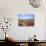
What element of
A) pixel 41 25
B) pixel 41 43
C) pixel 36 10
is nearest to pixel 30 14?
pixel 36 10

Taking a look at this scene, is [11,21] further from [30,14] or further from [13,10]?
[30,14]

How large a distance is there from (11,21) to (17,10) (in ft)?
1.75

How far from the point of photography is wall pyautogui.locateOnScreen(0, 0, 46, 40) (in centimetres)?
549

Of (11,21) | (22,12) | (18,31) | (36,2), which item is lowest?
(18,31)

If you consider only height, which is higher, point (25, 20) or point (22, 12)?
point (22, 12)

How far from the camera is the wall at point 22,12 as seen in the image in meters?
5.49

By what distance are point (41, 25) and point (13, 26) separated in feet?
3.89

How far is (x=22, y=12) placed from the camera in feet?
18.2

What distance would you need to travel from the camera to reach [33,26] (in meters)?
5.51

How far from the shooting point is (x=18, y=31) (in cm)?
550

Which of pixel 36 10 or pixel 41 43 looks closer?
pixel 41 43

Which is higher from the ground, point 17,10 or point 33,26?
point 17,10

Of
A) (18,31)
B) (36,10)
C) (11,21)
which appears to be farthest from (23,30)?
(36,10)

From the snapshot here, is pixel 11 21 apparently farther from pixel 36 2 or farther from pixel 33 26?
pixel 36 2
